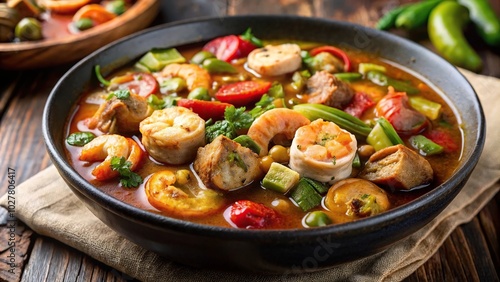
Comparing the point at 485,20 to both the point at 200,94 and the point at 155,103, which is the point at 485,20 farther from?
the point at 155,103

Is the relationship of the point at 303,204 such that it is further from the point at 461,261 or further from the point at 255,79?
the point at 255,79

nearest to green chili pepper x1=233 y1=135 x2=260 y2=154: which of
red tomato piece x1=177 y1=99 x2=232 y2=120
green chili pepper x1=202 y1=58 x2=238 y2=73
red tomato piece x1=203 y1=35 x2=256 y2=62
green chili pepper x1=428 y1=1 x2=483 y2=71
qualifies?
red tomato piece x1=177 y1=99 x2=232 y2=120

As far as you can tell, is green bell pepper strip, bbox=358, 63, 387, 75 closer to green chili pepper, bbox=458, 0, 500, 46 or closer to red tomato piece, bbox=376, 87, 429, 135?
red tomato piece, bbox=376, 87, 429, 135

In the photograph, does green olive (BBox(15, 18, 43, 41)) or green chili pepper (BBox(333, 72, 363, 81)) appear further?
green olive (BBox(15, 18, 43, 41))

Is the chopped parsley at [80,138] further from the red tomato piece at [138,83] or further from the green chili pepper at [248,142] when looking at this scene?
the green chili pepper at [248,142]

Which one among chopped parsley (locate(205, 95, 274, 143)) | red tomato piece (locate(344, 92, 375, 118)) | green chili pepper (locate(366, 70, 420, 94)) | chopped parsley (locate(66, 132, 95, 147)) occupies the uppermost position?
chopped parsley (locate(205, 95, 274, 143))

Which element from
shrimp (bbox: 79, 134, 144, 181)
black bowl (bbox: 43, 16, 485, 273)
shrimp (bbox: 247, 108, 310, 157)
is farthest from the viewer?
shrimp (bbox: 247, 108, 310, 157)
